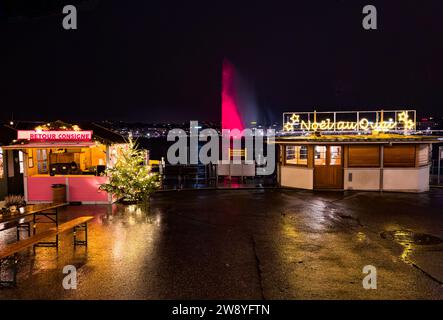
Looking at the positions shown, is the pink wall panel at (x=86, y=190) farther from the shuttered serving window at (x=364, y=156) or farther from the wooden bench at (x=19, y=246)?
the shuttered serving window at (x=364, y=156)

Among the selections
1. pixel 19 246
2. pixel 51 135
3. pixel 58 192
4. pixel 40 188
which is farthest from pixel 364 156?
pixel 19 246

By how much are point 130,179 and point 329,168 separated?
10.1 m

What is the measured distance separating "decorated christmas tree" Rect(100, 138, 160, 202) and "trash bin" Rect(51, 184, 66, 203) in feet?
5.67

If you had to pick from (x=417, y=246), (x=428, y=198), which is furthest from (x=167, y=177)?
(x=417, y=246)

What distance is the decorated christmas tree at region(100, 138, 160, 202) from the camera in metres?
15.2

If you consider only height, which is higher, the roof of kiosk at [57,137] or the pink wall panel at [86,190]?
the roof of kiosk at [57,137]

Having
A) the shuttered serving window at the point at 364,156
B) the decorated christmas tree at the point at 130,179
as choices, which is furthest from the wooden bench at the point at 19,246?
the shuttered serving window at the point at 364,156

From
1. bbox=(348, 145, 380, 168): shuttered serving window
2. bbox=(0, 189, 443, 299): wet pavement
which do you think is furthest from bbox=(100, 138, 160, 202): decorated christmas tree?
bbox=(348, 145, 380, 168): shuttered serving window

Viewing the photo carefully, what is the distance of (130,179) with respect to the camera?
50.3 ft

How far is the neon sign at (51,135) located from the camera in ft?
51.0

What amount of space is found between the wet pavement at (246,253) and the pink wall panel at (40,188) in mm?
2059

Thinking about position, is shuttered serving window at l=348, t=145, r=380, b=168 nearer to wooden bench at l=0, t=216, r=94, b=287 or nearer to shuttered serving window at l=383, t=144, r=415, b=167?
shuttered serving window at l=383, t=144, r=415, b=167

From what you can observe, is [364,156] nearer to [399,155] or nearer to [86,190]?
[399,155]
